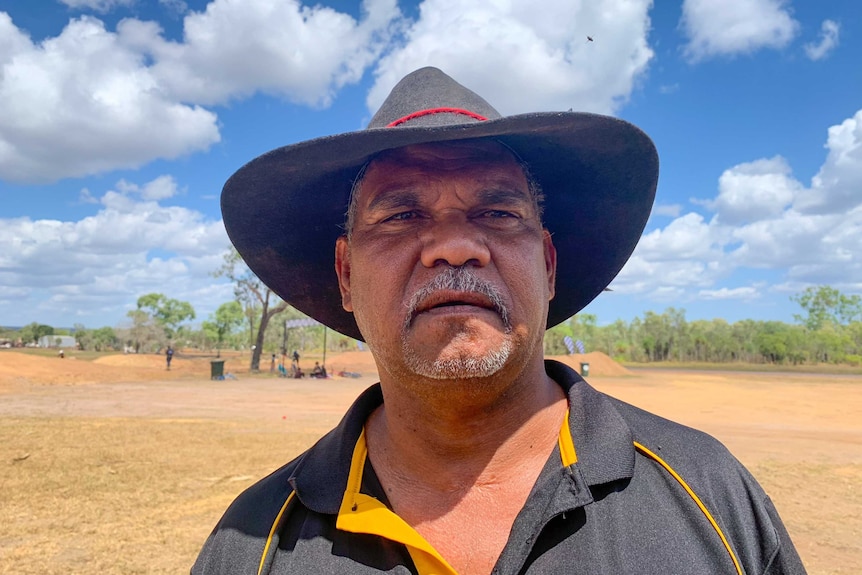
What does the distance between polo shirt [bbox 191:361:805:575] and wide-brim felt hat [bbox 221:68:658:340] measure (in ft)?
2.53

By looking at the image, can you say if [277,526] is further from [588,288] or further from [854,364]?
[854,364]

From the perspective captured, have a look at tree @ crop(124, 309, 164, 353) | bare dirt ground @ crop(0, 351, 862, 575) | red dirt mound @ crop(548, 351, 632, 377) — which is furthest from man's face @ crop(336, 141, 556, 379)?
tree @ crop(124, 309, 164, 353)

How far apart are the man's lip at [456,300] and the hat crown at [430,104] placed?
1.79 ft

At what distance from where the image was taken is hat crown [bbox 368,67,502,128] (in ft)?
5.98

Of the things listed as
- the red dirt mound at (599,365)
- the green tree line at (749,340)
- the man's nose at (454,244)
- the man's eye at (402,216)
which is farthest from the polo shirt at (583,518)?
the green tree line at (749,340)

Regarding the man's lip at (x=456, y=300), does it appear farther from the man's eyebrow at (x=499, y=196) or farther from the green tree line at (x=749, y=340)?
the green tree line at (x=749, y=340)

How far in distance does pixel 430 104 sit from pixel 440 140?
0.84 ft

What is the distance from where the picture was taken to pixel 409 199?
1831 mm

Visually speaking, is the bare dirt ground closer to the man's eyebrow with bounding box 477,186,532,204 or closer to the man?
the man

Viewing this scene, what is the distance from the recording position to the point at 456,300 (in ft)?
5.26

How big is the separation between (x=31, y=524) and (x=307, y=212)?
6.01 m

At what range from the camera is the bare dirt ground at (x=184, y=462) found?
5.55 metres

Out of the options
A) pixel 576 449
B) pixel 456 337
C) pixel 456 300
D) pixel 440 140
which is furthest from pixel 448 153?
pixel 576 449

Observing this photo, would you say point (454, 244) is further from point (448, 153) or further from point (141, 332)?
point (141, 332)
